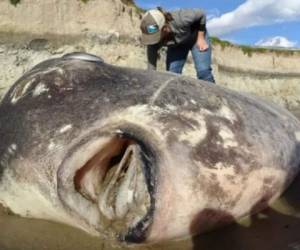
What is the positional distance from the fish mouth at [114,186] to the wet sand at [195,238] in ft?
0.39

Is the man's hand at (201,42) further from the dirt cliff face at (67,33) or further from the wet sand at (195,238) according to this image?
the dirt cliff face at (67,33)

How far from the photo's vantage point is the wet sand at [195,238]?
2.32 meters

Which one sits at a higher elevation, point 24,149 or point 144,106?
point 144,106

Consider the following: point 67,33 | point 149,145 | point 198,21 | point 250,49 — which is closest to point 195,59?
point 198,21

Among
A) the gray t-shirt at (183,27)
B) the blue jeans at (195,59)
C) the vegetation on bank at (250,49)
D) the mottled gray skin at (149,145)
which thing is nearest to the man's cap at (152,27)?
the gray t-shirt at (183,27)

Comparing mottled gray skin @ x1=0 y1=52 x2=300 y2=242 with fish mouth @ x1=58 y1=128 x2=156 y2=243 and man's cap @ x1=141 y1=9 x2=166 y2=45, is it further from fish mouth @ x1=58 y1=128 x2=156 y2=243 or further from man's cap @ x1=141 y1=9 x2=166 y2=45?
man's cap @ x1=141 y1=9 x2=166 y2=45

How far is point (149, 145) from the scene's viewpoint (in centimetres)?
231

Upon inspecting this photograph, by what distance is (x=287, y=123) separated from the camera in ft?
10.4

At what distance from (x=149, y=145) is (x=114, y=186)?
25cm

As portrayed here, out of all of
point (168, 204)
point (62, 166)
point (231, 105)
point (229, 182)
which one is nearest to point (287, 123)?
point (231, 105)

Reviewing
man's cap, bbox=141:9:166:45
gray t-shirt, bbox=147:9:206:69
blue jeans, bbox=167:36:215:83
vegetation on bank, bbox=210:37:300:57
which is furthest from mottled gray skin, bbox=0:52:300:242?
vegetation on bank, bbox=210:37:300:57

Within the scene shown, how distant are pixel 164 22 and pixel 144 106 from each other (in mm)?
2095

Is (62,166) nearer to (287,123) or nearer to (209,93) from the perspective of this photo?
(209,93)

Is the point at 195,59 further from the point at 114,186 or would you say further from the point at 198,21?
the point at 114,186
